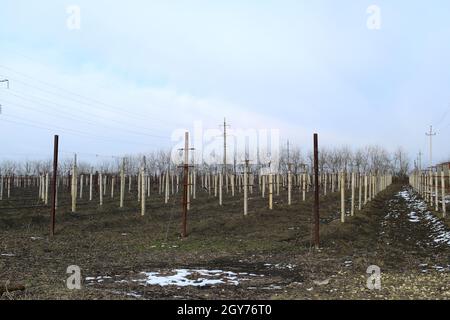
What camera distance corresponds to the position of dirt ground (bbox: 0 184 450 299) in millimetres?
5812

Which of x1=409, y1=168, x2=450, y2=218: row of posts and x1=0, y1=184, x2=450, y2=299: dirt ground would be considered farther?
x1=409, y1=168, x2=450, y2=218: row of posts

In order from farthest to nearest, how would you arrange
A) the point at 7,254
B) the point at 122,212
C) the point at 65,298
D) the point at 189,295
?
the point at 122,212
the point at 7,254
the point at 189,295
the point at 65,298

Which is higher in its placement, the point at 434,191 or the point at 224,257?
the point at 434,191

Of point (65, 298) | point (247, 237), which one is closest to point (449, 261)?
point (247, 237)

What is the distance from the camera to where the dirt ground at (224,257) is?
5.81 metres

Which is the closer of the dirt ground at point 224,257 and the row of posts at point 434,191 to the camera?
the dirt ground at point 224,257

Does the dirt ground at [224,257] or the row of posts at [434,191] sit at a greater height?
the row of posts at [434,191]

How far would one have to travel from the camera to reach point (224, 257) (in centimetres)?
892

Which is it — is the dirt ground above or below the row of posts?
below

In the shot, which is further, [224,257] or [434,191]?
[434,191]

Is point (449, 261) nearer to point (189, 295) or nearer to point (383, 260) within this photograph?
point (383, 260)

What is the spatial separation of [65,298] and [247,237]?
684 cm
